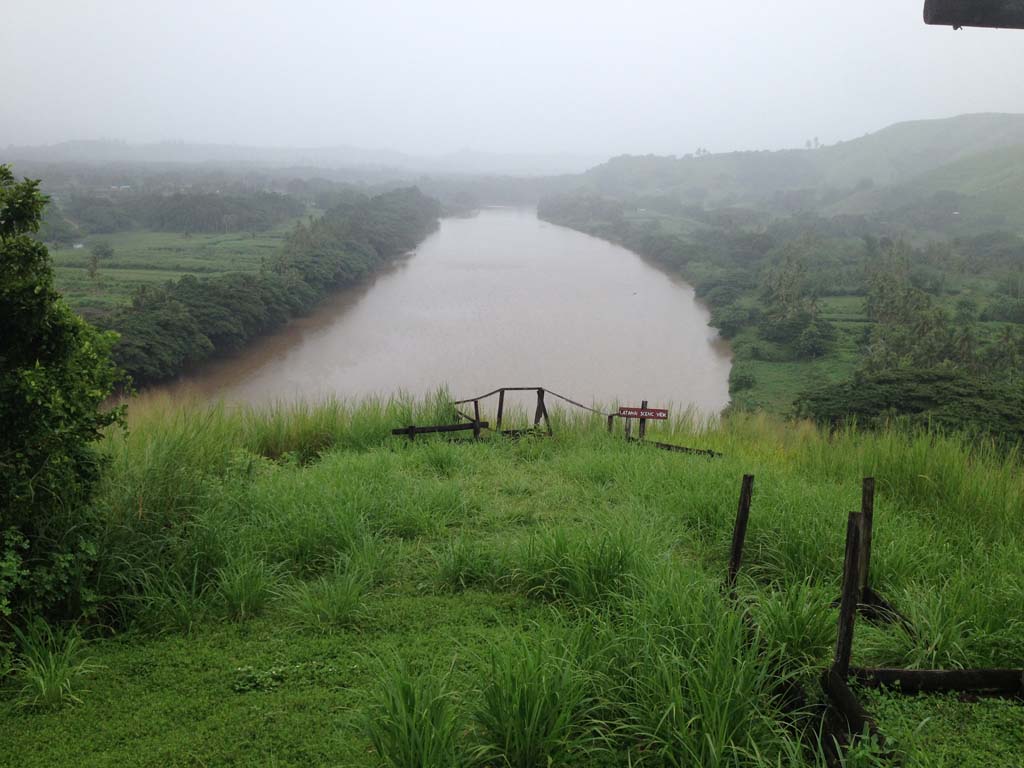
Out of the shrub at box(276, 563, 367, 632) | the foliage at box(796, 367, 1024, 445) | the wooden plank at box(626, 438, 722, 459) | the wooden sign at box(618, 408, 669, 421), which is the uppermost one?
the wooden sign at box(618, 408, 669, 421)

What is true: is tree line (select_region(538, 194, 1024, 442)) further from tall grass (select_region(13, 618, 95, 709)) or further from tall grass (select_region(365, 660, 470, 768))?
tall grass (select_region(13, 618, 95, 709))

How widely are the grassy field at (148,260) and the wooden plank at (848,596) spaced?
24190 mm

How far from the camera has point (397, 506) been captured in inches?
181

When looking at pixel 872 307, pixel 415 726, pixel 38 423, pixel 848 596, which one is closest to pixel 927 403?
pixel 848 596

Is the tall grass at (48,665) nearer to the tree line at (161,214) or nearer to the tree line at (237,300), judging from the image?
the tree line at (237,300)

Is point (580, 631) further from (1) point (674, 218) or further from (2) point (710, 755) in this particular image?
(1) point (674, 218)

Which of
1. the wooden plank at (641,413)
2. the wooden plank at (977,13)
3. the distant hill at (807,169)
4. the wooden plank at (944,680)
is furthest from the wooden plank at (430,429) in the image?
the distant hill at (807,169)

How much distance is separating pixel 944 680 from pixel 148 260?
38170 mm

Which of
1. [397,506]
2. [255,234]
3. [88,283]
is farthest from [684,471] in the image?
[255,234]

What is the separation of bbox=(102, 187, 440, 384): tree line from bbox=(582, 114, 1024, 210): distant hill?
55.5 m

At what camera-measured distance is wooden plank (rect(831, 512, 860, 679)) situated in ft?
7.75

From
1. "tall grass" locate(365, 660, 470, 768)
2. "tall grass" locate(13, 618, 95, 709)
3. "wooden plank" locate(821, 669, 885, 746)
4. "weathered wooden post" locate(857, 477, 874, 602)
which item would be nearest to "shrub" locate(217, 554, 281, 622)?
"tall grass" locate(13, 618, 95, 709)

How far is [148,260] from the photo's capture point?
115ft

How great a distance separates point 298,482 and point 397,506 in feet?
2.61
